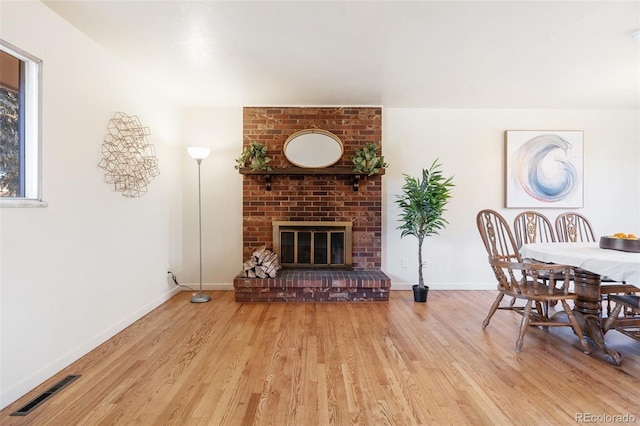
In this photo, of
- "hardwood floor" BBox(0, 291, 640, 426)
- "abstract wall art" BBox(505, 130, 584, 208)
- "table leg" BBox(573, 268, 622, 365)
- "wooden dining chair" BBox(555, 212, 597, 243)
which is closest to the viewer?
"hardwood floor" BBox(0, 291, 640, 426)

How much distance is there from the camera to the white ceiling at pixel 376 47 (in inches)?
74.5

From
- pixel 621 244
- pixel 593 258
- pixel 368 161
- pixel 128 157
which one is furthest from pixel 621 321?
pixel 128 157

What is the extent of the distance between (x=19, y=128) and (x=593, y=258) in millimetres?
3626

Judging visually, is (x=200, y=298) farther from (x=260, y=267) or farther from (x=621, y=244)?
(x=621, y=244)

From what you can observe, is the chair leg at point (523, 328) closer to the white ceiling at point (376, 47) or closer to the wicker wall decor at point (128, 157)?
the white ceiling at point (376, 47)

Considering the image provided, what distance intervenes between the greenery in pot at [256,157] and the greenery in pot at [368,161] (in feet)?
3.46

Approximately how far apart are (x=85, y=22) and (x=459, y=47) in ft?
8.93

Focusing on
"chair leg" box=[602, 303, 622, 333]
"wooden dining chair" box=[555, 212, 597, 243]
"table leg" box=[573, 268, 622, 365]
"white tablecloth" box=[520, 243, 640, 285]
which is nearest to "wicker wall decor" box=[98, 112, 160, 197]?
"white tablecloth" box=[520, 243, 640, 285]

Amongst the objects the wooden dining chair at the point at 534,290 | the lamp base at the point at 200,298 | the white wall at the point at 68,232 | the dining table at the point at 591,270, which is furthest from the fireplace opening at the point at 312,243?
the dining table at the point at 591,270

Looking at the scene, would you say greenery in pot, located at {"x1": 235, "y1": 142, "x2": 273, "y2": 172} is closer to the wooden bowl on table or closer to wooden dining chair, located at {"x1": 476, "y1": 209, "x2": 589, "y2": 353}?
wooden dining chair, located at {"x1": 476, "y1": 209, "x2": 589, "y2": 353}

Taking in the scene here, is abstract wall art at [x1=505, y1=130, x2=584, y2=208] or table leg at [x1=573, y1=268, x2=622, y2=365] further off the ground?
abstract wall art at [x1=505, y1=130, x2=584, y2=208]

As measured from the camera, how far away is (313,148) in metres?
3.69

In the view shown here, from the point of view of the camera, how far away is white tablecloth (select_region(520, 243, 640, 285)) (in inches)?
70.4

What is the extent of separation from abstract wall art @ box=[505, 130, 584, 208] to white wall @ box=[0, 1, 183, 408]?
4.31m
